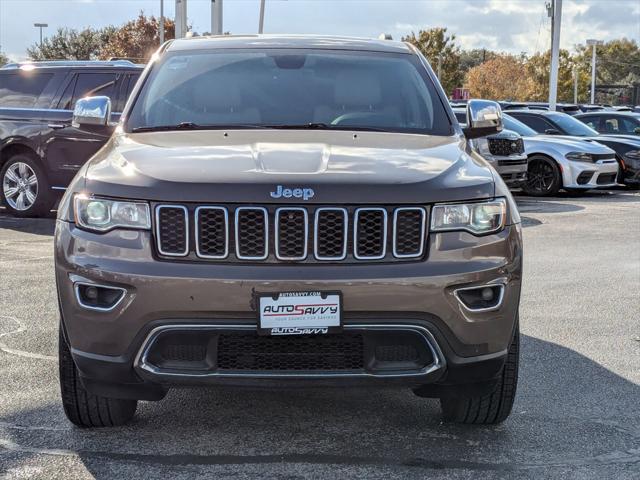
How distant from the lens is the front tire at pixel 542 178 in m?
17.7

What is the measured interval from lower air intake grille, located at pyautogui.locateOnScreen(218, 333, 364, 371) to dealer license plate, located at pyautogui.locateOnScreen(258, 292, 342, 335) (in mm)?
71

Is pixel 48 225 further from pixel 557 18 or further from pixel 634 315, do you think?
pixel 557 18

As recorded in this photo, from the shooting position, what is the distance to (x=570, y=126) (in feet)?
63.9

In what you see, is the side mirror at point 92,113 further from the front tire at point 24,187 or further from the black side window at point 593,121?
the black side window at point 593,121

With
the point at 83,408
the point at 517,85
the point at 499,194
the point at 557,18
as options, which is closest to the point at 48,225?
the point at 83,408

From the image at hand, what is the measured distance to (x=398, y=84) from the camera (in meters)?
5.43

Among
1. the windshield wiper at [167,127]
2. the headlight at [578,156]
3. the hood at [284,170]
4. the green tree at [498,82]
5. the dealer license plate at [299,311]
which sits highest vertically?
the windshield wiper at [167,127]

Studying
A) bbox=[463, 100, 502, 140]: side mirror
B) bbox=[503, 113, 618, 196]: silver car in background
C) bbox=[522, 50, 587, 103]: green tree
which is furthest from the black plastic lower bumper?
bbox=[522, 50, 587, 103]: green tree

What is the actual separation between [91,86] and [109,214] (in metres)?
8.86

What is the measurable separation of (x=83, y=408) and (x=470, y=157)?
199 cm

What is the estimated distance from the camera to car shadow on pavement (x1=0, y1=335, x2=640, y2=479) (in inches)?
157

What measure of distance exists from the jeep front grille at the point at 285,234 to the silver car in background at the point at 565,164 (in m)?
14.1

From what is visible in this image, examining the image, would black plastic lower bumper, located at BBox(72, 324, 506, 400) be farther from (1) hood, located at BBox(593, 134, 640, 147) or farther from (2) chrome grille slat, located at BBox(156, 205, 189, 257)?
(1) hood, located at BBox(593, 134, 640, 147)

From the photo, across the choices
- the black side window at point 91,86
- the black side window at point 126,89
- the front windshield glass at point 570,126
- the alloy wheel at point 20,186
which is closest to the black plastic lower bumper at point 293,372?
the black side window at point 126,89
